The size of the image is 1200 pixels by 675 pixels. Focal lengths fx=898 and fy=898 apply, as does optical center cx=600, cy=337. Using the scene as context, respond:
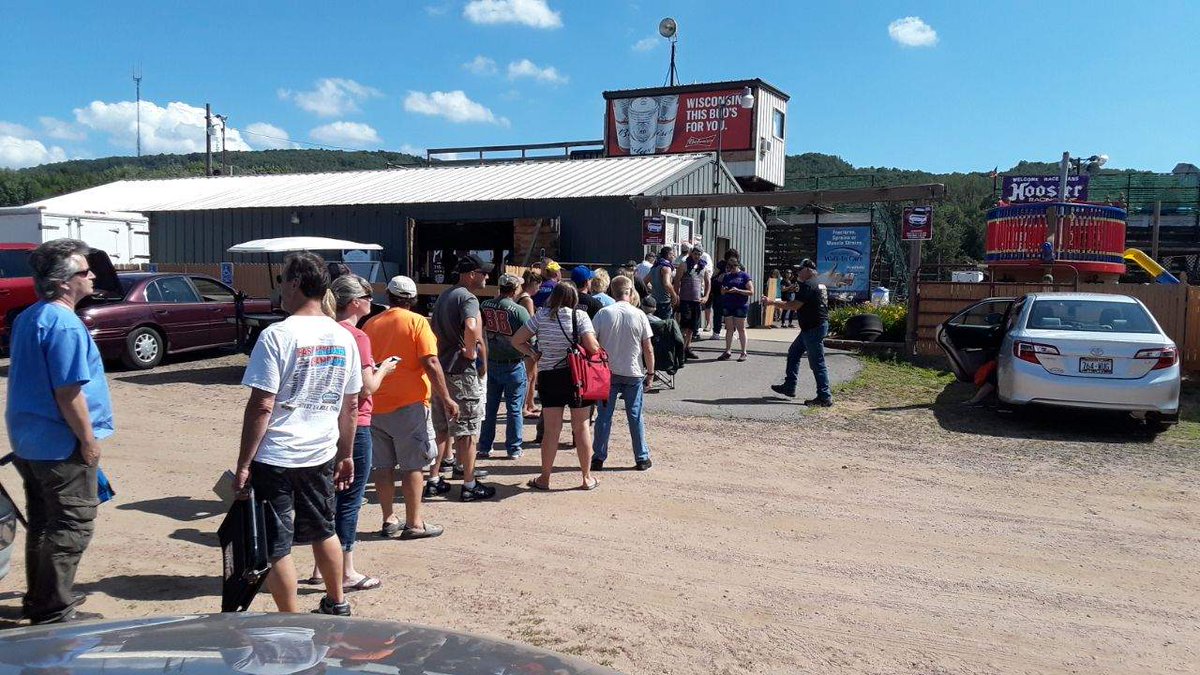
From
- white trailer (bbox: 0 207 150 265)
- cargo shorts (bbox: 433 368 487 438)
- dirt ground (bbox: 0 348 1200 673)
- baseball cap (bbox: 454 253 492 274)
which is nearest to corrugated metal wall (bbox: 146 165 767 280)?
white trailer (bbox: 0 207 150 265)

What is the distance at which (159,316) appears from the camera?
1329 centimetres

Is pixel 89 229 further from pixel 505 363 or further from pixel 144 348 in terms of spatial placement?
pixel 505 363

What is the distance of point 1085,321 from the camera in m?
9.78

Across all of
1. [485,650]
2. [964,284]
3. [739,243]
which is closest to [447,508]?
[485,650]

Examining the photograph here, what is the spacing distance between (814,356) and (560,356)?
15.0ft

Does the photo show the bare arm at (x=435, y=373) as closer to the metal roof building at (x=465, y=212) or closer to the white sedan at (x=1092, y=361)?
the white sedan at (x=1092, y=361)

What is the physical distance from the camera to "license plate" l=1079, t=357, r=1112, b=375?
8953 mm

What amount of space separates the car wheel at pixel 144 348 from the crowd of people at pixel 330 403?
7.98 metres

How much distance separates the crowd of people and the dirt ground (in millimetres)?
464

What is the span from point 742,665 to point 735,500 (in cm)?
270

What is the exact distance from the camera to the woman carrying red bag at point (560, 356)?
6.55 meters

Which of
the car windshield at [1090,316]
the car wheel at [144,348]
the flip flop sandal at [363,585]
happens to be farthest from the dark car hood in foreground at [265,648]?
the car wheel at [144,348]

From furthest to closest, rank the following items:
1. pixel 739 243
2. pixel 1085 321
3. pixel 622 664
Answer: pixel 739 243 → pixel 1085 321 → pixel 622 664

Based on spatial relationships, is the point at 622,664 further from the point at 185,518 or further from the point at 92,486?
the point at 185,518
